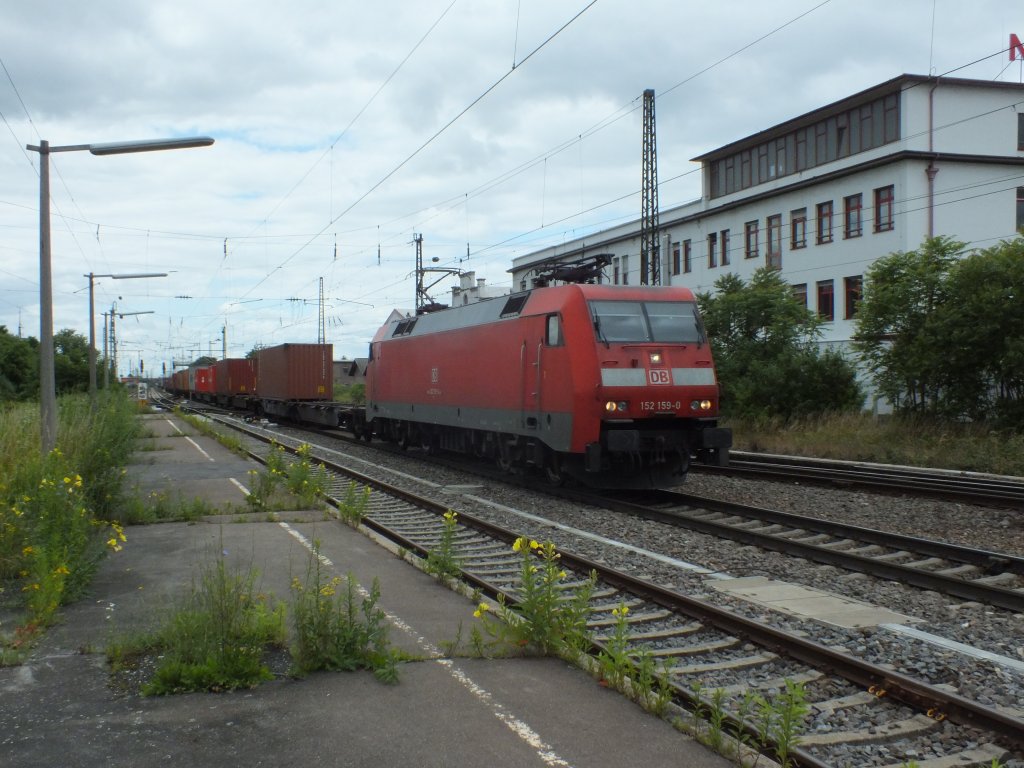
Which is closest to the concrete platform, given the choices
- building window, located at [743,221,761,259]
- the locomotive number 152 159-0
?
the locomotive number 152 159-0

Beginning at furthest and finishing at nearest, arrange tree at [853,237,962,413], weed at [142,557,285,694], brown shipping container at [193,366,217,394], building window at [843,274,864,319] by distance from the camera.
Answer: brown shipping container at [193,366,217,394] < building window at [843,274,864,319] < tree at [853,237,962,413] < weed at [142,557,285,694]

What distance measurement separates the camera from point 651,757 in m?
4.41

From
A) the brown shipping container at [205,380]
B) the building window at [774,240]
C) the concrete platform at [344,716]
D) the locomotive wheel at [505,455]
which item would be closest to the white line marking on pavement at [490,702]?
the concrete platform at [344,716]

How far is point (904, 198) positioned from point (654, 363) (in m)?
24.6

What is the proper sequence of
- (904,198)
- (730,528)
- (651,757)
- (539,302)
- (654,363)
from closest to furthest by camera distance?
(651,757) < (730,528) < (654,363) < (539,302) < (904,198)

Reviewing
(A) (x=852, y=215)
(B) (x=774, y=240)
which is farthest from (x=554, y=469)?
(B) (x=774, y=240)

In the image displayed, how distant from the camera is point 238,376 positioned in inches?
2061

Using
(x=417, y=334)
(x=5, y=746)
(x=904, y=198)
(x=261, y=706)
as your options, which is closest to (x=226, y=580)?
(x=261, y=706)

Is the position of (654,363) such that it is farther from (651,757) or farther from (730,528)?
(651,757)

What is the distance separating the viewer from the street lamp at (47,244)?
1178cm

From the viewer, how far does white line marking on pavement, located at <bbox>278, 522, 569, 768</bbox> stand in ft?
14.5

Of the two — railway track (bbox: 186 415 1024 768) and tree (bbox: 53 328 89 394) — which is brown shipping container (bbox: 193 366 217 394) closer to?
tree (bbox: 53 328 89 394)

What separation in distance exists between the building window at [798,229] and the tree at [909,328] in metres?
15.3

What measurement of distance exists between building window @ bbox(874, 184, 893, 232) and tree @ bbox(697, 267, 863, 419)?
28.5ft
